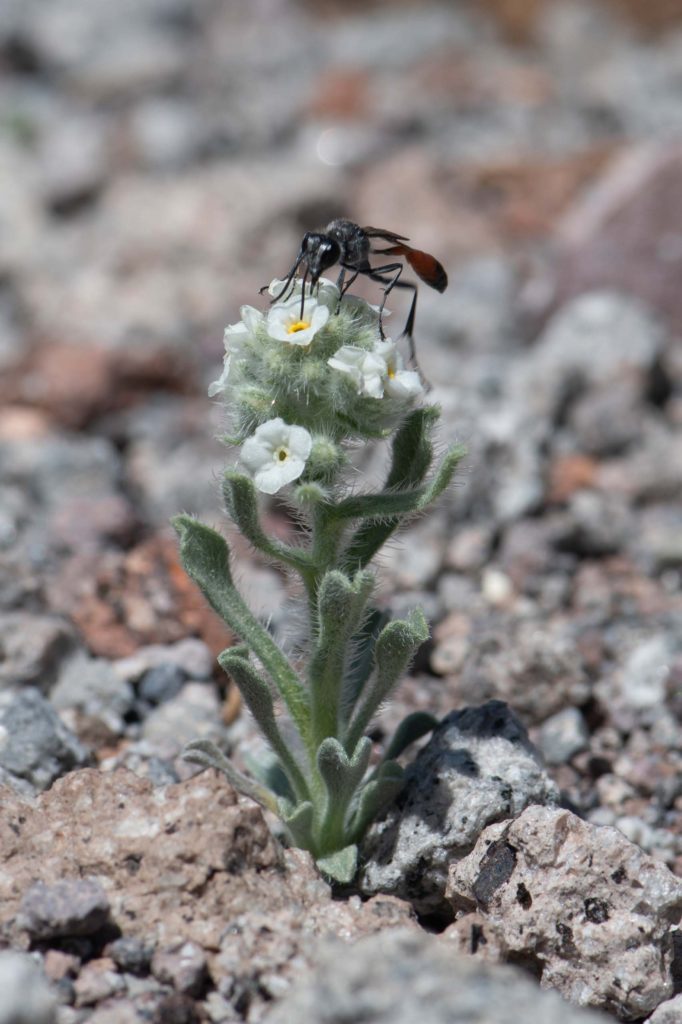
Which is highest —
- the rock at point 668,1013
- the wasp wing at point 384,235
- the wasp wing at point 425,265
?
the wasp wing at point 384,235

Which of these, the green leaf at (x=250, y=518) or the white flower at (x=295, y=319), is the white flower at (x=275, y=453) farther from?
the white flower at (x=295, y=319)

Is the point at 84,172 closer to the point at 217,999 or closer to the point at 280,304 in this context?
the point at 280,304

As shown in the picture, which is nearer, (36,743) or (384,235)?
(384,235)

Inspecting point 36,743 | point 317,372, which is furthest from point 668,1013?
point 36,743

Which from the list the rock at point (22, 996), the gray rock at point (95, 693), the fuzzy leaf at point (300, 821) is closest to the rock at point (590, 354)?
the gray rock at point (95, 693)

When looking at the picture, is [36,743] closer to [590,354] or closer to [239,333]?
[239,333]

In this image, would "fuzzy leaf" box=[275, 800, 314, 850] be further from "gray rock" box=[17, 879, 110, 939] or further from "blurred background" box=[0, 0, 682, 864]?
"blurred background" box=[0, 0, 682, 864]
